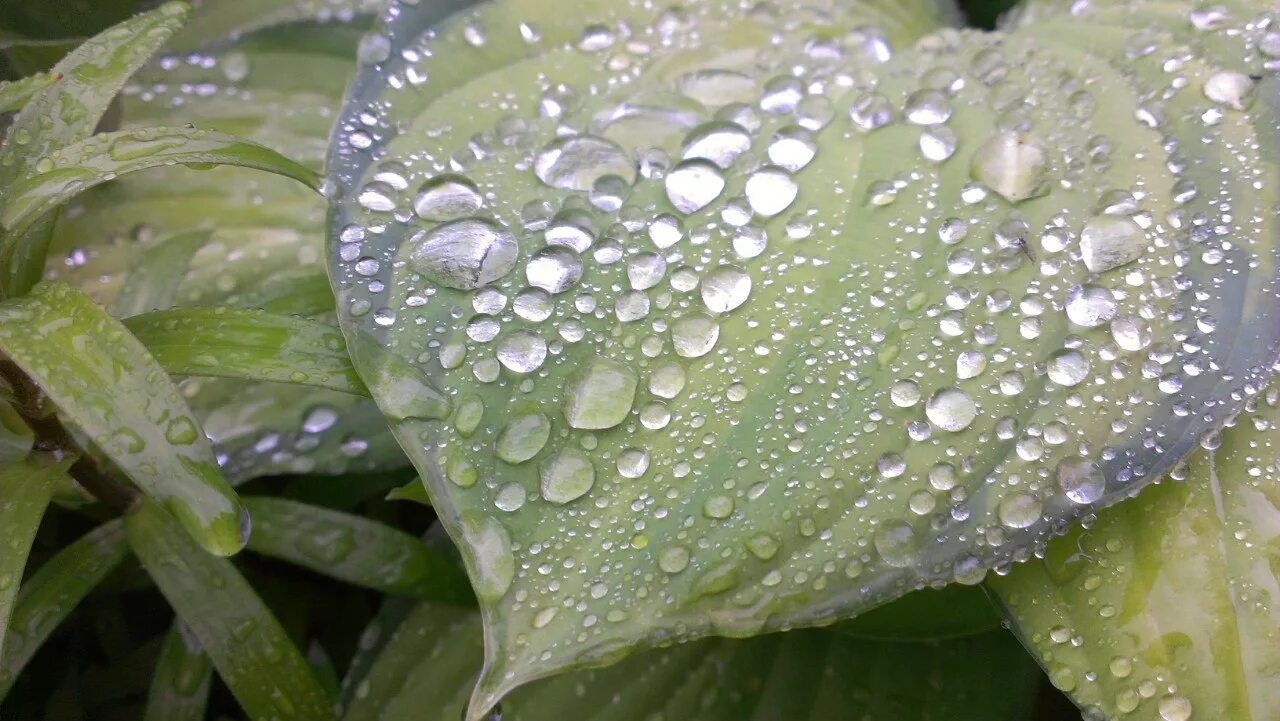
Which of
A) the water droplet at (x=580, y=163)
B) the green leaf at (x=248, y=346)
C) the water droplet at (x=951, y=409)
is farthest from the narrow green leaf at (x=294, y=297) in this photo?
the water droplet at (x=951, y=409)

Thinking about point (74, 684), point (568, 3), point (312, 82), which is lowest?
point (74, 684)

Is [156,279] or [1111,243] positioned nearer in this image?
[1111,243]

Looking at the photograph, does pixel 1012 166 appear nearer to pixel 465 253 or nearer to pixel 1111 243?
pixel 1111 243

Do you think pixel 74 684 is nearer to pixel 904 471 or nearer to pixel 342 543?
pixel 342 543

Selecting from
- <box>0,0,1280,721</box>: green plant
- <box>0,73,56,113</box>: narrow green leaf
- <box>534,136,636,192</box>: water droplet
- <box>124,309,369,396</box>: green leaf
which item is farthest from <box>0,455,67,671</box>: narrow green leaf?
<box>534,136,636,192</box>: water droplet

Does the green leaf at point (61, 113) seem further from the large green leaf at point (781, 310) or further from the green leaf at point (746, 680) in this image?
the green leaf at point (746, 680)

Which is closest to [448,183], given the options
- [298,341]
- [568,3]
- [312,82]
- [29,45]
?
[298,341]

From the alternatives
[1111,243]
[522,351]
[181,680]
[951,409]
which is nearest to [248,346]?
[522,351]
